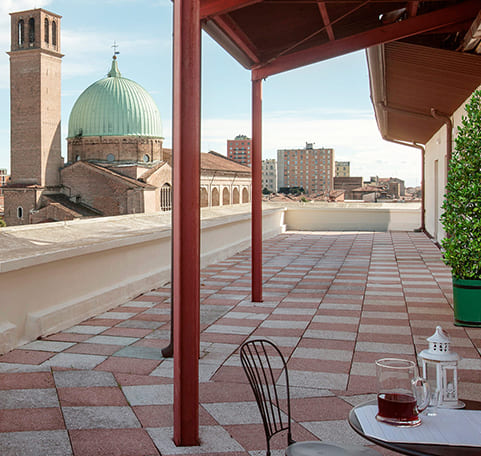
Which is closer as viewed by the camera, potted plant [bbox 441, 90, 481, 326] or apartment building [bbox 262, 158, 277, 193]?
potted plant [bbox 441, 90, 481, 326]

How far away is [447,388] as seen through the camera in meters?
2.55

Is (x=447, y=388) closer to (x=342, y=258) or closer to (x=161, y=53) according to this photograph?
(x=161, y=53)

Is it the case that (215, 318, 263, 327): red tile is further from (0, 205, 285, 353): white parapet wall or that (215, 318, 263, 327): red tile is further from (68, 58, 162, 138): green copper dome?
(68, 58, 162, 138): green copper dome

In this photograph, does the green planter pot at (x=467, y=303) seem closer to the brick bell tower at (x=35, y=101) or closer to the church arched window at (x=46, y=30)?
the brick bell tower at (x=35, y=101)

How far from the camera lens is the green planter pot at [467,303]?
650 centimetres

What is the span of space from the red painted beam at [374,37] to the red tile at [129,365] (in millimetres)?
4396

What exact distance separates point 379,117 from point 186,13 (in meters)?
13.2

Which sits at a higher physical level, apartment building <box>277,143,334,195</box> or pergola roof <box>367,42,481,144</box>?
apartment building <box>277,143,334,195</box>

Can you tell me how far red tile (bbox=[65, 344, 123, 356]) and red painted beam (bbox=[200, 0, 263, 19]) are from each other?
3.13 meters

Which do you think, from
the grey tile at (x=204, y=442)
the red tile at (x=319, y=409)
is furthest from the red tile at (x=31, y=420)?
the red tile at (x=319, y=409)

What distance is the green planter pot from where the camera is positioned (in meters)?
6.50

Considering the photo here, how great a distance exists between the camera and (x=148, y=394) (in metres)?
4.31

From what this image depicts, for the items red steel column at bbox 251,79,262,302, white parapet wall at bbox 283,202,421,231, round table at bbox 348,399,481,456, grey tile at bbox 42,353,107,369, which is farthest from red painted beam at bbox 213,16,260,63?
white parapet wall at bbox 283,202,421,231

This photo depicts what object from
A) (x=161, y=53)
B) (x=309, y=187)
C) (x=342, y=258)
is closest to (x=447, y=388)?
(x=161, y=53)
